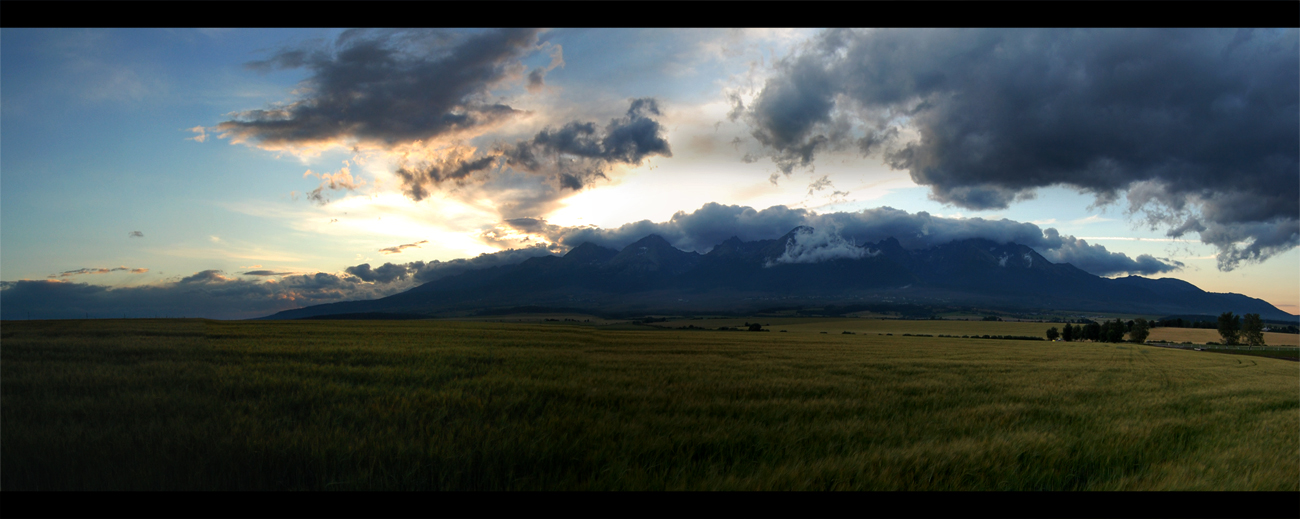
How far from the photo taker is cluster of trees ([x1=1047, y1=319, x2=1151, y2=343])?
5331 centimetres

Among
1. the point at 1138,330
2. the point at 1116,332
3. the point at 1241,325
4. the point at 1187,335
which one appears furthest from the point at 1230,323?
the point at 1116,332

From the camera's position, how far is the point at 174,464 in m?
3.40

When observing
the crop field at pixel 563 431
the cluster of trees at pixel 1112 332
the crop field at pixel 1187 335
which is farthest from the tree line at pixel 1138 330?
the crop field at pixel 563 431

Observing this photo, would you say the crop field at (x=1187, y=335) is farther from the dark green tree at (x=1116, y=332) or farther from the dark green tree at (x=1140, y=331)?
the dark green tree at (x=1116, y=332)

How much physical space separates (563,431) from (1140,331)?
78259 millimetres

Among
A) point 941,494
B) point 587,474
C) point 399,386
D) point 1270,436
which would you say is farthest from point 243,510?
point 1270,436

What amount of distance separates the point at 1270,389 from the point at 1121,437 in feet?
37.0

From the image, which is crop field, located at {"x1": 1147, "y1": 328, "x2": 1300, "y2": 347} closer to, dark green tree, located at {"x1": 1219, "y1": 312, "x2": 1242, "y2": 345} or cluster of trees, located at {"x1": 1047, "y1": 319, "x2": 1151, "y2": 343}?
cluster of trees, located at {"x1": 1047, "y1": 319, "x2": 1151, "y2": 343}

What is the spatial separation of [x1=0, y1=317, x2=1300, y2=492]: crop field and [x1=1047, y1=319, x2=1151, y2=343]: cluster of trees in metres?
66.9

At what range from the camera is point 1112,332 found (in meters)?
57.1

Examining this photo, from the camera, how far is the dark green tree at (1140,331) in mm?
52438

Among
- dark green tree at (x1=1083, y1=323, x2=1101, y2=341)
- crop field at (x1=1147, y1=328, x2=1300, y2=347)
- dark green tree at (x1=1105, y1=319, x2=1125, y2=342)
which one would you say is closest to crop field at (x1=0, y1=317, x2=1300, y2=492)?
crop field at (x1=1147, y1=328, x2=1300, y2=347)

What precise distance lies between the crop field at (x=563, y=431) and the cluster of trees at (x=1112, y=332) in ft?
220

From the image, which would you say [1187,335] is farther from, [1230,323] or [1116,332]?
[1230,323]
